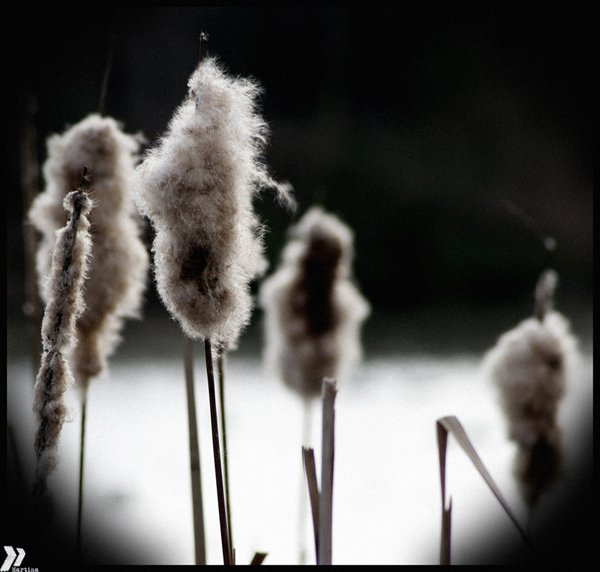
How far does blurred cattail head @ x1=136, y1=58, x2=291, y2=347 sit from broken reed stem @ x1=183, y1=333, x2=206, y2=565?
0.15m

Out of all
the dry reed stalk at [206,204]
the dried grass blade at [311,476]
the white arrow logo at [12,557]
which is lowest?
the white arrow logo at [12,557]

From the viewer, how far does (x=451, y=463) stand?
12.3 feet

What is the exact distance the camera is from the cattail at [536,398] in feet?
5.91

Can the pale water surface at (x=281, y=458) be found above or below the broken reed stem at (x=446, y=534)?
above

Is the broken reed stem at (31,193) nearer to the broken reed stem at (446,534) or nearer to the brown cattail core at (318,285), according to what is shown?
the brown cattail core at (318,285)

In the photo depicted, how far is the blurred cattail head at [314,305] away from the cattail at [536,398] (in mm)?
625

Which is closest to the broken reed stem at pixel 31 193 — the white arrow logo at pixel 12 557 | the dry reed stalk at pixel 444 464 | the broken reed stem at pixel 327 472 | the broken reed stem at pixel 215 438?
the white arrow logo at pixel 12 557

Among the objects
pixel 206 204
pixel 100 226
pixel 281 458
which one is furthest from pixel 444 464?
pixel 281 458

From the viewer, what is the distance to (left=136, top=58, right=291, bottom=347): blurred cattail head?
Result: 926mm

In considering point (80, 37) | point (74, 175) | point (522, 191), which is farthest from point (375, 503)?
point (522, 191)

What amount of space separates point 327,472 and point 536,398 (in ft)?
3.58

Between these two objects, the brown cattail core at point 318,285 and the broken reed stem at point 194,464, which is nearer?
the broken reed stem at point 194,464

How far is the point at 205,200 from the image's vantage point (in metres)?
0.93

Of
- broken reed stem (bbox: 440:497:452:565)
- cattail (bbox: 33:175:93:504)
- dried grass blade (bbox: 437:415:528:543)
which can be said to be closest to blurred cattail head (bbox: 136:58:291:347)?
cattail (bbox: 33:175:93:504)
